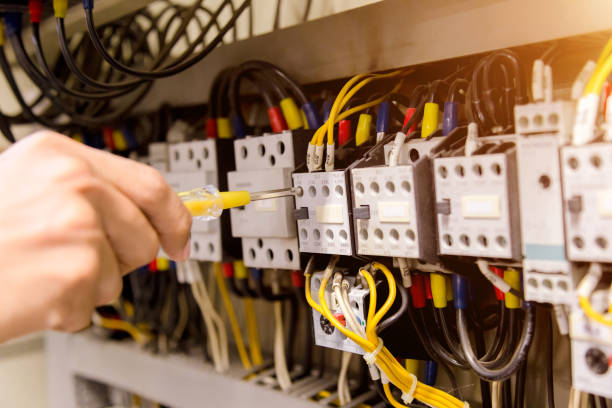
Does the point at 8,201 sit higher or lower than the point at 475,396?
higher

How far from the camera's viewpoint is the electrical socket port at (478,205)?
651mm

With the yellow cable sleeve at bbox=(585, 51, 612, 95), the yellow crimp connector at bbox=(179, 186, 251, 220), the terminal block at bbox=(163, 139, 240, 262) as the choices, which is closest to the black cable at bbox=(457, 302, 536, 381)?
the yellow cable sleeve at bbox=(585, 51, 612, 95)

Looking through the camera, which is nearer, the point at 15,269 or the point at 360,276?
the point at 15,269

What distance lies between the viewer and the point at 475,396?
849 mm

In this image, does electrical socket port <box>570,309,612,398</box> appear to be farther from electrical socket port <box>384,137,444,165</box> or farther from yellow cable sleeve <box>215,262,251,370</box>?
yellow cable sleeve <box>215,262,251,370</box>

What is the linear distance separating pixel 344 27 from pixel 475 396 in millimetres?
634

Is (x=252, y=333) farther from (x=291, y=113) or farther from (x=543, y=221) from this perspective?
(x=543, y=221)

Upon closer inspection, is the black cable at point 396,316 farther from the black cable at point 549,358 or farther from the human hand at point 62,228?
the human hand at point 62,228

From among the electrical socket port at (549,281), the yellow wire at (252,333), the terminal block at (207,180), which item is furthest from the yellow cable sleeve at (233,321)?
the electrical socket port at (549,281)

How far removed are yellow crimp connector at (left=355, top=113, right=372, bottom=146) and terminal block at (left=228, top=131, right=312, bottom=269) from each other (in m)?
0.09

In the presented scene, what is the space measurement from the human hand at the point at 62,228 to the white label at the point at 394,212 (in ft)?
1.03

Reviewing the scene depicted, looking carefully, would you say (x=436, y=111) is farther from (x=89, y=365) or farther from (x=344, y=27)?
(x=89, y=365)

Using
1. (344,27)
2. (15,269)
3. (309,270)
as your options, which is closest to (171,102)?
(344,27)

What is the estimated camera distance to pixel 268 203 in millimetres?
894
